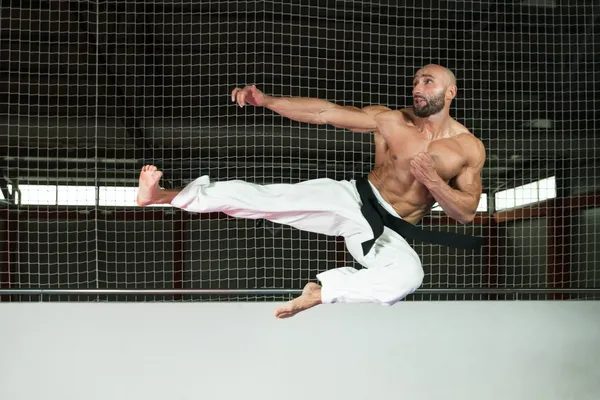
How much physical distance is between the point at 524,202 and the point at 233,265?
10.2 ft

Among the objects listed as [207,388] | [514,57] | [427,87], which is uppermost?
[514,57]

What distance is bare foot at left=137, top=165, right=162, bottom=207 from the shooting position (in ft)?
9.11

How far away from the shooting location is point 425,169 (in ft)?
9.41

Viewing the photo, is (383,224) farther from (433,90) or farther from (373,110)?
(433,90)

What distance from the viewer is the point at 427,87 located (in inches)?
120

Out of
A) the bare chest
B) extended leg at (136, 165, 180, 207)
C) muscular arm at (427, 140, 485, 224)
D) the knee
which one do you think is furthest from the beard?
extended leg at (136, 165, 180, 207)

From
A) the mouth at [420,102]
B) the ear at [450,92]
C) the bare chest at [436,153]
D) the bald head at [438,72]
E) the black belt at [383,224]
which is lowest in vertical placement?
the black belt at [383,224]

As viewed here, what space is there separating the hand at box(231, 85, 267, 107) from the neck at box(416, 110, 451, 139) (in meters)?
0.74

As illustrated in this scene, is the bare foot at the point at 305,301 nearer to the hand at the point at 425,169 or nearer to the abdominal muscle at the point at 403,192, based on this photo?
the abdominal muscle at the point at 403,192

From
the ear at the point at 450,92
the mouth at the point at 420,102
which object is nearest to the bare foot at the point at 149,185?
the mouth at the point at 420,102

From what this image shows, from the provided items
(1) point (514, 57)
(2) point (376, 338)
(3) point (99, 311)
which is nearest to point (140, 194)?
(3) point (99, 311)

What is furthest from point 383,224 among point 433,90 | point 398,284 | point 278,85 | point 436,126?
point 278,85

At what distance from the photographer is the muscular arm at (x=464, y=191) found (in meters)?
2.88

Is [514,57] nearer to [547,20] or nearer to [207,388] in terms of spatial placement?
[547,20]
